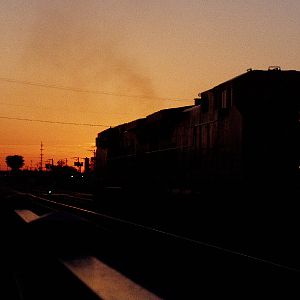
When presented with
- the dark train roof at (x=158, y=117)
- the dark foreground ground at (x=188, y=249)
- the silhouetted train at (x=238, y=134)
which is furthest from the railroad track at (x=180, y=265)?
the dark train roof at (x=158, y=117)

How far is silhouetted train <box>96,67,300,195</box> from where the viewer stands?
14.6m

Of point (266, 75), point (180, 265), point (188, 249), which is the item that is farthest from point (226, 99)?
point (180, 265)

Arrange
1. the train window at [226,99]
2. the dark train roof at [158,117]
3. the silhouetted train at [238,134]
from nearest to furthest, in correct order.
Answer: the silhouetted train at [238,134] < the train window at [226,99] < the dark train roof at [158,117]

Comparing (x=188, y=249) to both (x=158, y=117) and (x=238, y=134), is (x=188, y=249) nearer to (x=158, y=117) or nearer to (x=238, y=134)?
(x=238, y=134)

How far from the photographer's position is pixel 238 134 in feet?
49.7

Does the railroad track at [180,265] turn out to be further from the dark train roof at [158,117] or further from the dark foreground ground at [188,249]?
the dark train roof at [158,117]

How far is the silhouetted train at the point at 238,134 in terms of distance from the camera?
48.0 ft

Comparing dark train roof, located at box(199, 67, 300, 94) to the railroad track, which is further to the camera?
dark train roof, located at box(199, 67, 300, 94)

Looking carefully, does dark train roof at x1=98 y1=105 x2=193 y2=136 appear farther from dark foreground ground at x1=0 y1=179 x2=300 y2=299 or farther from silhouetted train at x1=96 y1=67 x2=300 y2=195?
dark foreground ground at x1=0 y1=179 x2=300 y2=299

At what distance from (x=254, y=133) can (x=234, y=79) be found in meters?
1.87

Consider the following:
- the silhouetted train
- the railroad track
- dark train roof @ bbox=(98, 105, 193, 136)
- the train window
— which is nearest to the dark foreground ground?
the railroad track

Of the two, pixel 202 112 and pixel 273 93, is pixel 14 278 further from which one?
pixel 202 112

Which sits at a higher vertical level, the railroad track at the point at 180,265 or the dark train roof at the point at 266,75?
the dark train roof at the point at 266,75

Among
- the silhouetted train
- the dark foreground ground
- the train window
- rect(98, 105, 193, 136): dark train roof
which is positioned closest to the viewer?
the dark foreground ground
